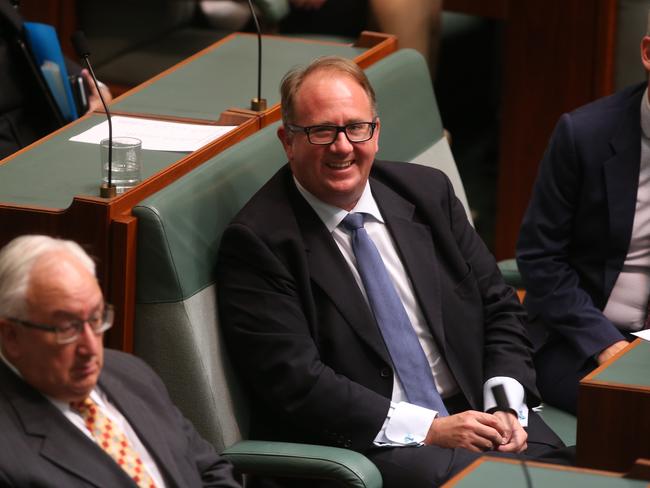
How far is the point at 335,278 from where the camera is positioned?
299cm

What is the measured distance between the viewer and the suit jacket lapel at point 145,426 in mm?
2443

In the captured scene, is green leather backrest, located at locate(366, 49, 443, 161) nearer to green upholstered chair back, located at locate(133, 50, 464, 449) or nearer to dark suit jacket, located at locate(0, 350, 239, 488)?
green upholstered chair back, located at locate(133, 50, 464, 449)

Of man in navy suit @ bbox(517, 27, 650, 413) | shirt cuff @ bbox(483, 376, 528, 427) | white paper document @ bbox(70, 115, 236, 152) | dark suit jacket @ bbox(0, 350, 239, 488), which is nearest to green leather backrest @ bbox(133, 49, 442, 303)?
white paper document @ bbox(70, 115, 236, 152)

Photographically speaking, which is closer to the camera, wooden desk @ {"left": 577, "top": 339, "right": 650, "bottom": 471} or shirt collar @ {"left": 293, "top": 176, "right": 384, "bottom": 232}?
wooden desk @ {"left": 577, "top": 339, "right": 650, "bottom": 471}

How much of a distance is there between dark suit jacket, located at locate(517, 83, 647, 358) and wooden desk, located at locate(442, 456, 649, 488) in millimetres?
1037

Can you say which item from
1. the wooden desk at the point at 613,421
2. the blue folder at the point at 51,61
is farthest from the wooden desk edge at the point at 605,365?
the blue folder at the point at 51,61

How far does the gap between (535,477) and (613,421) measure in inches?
14.9

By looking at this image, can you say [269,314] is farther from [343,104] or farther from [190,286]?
[343,104]

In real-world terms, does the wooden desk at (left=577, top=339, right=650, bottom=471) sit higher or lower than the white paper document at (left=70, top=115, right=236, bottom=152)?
lower

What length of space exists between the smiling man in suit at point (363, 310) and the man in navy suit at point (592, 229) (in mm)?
260

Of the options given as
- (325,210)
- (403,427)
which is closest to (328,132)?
(325,210)

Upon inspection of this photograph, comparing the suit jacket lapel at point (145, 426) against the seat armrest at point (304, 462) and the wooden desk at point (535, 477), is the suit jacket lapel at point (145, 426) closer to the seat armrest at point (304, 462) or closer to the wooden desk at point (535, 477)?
the seat armrest at point (304, 462)

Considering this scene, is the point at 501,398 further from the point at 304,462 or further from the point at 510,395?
the point at 304,462

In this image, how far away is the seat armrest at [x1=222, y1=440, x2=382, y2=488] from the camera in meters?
2.70
